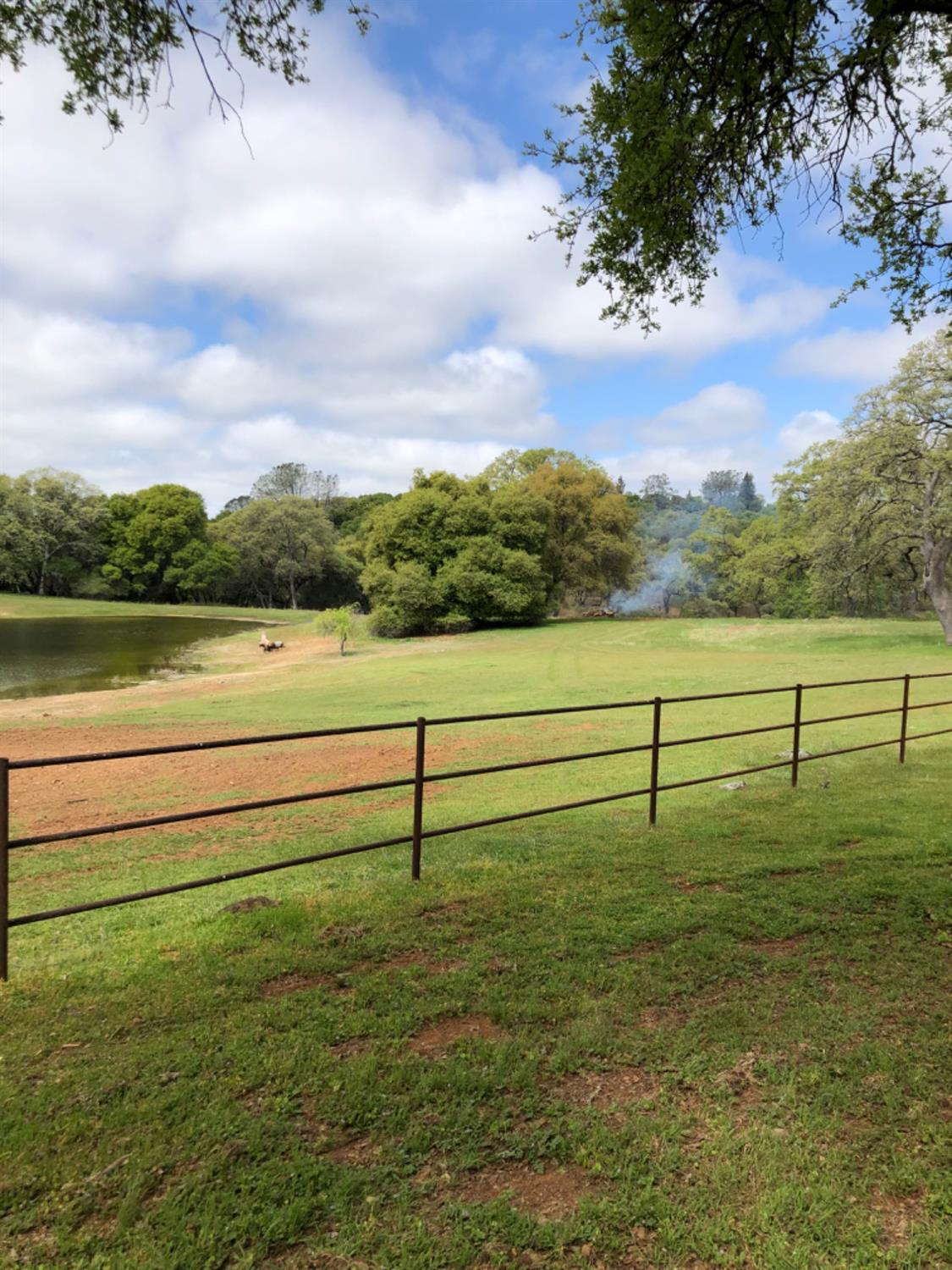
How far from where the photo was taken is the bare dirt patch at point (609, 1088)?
2.48 metres

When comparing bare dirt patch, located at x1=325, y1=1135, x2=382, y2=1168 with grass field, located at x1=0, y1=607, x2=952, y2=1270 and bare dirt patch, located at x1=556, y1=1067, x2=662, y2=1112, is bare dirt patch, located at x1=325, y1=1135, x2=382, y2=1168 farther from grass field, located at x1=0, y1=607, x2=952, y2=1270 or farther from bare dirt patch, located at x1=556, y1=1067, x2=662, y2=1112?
bare dirt patch, located at x1=556, y1=1067, x2=662, y2=1112

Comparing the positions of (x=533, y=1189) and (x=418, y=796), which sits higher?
Result: (x=418, y=796)

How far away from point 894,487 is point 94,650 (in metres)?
36.0

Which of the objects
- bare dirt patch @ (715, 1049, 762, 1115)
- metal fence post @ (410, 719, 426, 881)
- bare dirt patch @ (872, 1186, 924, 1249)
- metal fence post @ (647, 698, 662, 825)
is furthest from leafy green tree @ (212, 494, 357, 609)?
bare dirt patch @ (872, 1186, 924, 1249)

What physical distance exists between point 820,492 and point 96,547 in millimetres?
66799

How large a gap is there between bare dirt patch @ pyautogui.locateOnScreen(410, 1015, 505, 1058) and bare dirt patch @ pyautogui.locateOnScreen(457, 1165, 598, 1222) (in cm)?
62

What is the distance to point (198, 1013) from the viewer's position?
2941 millimetres

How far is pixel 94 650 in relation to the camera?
109 ft

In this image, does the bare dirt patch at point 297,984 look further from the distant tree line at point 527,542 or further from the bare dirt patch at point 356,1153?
the distant tree line at point 527,542

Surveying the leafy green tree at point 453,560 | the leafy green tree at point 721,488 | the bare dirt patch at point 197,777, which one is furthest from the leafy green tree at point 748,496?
the bare dirt patch at point 197,777

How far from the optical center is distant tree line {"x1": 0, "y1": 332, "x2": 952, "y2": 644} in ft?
81.6

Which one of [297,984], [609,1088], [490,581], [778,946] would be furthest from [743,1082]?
[490,581]

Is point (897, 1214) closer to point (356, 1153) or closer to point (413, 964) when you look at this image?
point (356, 1153)

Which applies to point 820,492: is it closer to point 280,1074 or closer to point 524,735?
point 524,735
